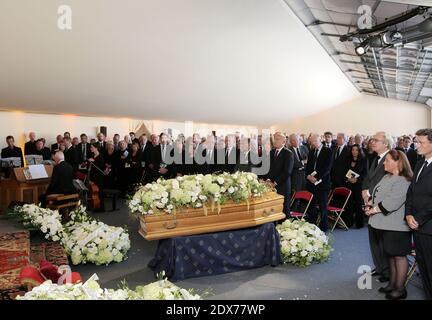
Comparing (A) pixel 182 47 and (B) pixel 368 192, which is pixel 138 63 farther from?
(B) pixel 368 192

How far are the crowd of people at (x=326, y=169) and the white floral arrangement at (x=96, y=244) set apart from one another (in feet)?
7.95

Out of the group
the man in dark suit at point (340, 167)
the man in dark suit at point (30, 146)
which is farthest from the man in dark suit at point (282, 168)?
the man in dark suit at point (30, 146)

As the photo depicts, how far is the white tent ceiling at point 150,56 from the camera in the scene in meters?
6.72

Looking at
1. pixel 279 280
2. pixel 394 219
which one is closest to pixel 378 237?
pixel 394 219

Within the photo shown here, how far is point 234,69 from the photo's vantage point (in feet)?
37.1

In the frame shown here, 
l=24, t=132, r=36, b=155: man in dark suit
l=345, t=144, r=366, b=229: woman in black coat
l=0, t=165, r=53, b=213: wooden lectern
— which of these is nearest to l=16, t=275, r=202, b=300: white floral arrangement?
l=345, t=144, r=366, b=229: woman in black coat

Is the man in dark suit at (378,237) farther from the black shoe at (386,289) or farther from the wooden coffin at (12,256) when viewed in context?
the wooden coffin at (12,256)

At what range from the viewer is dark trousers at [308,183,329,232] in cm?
682

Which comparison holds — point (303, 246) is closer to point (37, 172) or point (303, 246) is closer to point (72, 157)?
point (37, 172)

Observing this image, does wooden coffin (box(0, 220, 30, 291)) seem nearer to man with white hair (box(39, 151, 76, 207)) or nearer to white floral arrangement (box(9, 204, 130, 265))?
white floral arrangement (box(9, 204, 130, 265))

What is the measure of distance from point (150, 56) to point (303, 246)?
224 inches

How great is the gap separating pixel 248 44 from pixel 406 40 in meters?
3.46

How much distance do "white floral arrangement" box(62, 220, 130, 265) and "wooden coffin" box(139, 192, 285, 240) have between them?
2.84ft
